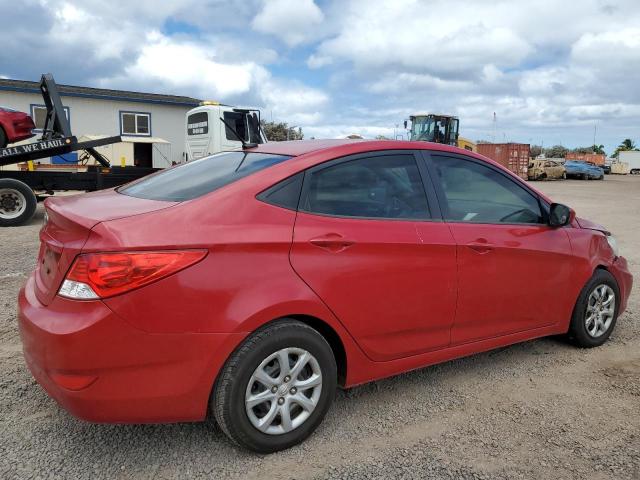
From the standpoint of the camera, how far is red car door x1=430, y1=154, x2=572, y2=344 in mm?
3328

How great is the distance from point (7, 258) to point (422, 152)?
5.86m

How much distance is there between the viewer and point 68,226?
2537mm

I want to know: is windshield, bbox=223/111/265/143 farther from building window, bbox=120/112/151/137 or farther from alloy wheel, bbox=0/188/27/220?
building window, bbox=120/112/151/137

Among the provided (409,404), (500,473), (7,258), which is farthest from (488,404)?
(7,258)

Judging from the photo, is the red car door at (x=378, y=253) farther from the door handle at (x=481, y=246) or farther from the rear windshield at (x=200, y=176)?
the rear windshield at (x=200, y=176)

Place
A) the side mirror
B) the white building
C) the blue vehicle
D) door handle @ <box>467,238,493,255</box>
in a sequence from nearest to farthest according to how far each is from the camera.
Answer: door handle @ <box>467,238,493,255</box> → the side mirror → the white building → the blue vehicle

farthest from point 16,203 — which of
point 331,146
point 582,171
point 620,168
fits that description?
point 620,168

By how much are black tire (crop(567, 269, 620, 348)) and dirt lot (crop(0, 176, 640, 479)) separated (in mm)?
269

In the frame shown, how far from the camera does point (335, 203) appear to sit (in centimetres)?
290

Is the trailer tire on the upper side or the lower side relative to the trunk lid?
lower

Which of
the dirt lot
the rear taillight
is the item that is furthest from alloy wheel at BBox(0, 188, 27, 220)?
the rear taillight

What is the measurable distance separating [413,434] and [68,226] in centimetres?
206

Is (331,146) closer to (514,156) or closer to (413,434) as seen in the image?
(413,434)

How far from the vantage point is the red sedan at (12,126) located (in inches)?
382
